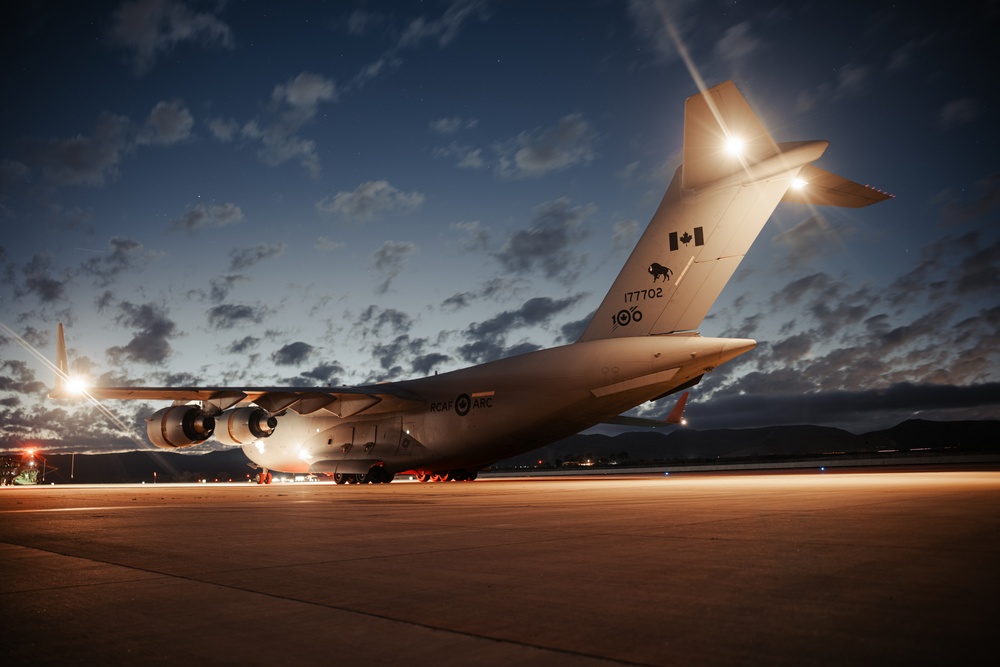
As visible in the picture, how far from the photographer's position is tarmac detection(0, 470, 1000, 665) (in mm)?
2330

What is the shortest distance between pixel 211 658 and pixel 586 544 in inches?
123

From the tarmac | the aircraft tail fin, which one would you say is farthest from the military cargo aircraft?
the tarmac

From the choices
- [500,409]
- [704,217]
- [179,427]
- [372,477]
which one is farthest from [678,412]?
[179,427]

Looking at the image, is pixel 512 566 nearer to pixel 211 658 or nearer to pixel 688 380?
pixel 211 658

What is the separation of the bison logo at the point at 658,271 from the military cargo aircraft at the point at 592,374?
0.09ft

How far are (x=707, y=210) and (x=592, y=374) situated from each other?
4.69 meters

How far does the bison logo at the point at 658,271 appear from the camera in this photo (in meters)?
14.9

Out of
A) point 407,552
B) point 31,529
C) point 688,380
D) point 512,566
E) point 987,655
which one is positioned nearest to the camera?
point 987,655

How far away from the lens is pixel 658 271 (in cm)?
1511

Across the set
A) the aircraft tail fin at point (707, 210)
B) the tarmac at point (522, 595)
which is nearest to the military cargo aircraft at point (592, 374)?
the aircraft tail fin at point (707, 210)

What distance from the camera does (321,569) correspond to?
4.12 meters

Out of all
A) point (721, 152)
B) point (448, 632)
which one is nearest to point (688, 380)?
point (721, 152)

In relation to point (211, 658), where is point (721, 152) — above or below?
above

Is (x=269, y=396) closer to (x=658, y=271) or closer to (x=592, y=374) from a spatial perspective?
(x=592, y=374)
